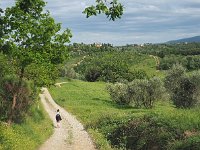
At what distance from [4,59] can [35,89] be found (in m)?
A: 3.64

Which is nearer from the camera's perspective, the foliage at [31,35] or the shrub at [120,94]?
the foliage at [31,35]

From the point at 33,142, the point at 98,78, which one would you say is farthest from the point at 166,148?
the point at 98,78

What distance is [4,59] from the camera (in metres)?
34.6

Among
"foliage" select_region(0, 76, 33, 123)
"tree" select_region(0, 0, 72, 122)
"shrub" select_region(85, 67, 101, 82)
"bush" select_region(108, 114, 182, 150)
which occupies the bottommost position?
"shrub" select_region(85, 67, 101, 82)

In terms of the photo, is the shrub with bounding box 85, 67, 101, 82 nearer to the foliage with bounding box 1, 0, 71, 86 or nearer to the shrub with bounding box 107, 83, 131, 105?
the shrub with bounding box 107, 83, 131, 105

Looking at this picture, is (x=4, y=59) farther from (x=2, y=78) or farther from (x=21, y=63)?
(x=21, y=63)

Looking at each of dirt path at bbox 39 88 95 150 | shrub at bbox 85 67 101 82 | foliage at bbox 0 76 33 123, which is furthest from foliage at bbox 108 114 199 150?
shrub at bbox 85 67 101 82

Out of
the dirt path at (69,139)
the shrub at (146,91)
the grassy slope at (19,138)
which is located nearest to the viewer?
the grassy slope at (19,138)

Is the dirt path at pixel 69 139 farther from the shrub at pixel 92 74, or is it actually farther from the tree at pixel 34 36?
the shrub at pixel 92 74

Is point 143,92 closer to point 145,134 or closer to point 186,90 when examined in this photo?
point 186,90

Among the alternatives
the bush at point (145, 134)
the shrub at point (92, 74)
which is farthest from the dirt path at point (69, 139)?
the shrub at point (92, 74)

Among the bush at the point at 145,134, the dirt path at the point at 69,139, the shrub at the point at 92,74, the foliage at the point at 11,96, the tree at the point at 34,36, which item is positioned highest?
the tree at the point at 34,36

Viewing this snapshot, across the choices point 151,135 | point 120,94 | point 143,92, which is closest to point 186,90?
point 143,92

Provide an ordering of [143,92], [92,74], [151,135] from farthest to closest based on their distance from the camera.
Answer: [92,74], [143,92], [151,135]
